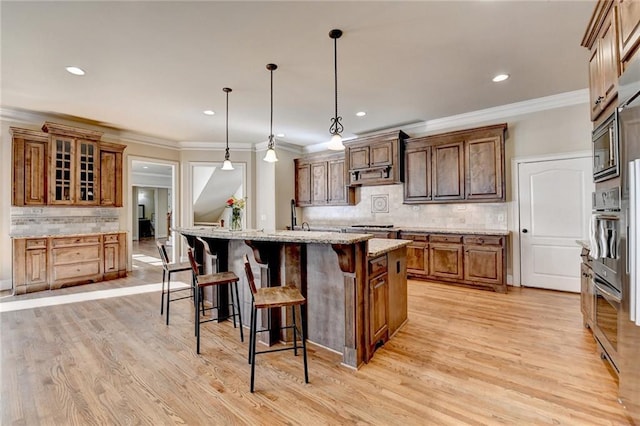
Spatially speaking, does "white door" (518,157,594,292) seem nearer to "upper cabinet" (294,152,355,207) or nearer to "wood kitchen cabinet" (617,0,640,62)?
"wood kitchen cabinet" (617,0,640,62)

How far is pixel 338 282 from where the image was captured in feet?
8.01

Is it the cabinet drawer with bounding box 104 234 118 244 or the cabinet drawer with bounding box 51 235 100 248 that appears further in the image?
the cabinet drawer with bounding box 104 234 118 244

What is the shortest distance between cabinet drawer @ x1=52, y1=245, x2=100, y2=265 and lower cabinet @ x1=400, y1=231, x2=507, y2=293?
17.6 feet

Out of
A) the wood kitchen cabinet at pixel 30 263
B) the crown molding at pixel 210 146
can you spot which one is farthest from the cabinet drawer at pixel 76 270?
the crown molding at pixel 210 146

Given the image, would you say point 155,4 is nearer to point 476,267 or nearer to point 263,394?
point 263,394

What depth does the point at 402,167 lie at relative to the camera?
5289mm

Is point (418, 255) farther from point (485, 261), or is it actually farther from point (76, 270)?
point (76, 270)

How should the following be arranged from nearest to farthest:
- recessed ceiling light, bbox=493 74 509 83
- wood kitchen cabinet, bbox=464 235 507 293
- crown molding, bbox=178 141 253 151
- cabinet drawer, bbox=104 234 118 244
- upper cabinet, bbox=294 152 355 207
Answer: recessed ceiling light, bbox=493 74 509 83 → wood kitchen cabinet, bbox=464 235 507 293 → cabinet drawer, bbox=104 234 118 244 → upper cabinet, bbox=294 152 355 207 → crown molding, bbox=178 141 253 151

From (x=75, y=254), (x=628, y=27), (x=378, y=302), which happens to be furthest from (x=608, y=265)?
(x=75, y=254)

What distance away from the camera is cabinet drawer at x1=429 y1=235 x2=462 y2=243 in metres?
4.45

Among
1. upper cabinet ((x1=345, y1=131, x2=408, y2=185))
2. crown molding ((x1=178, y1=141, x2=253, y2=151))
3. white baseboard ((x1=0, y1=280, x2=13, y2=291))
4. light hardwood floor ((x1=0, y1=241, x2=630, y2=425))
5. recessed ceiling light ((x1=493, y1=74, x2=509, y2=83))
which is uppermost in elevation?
recessed ceiling light ((x1=493, y1=74, x2=509, y2=83))

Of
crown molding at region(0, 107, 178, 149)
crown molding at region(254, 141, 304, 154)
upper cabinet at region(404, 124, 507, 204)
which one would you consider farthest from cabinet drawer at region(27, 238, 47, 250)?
upper cabinet at region(404, 124, 507, 204)

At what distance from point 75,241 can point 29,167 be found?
1.30 metres

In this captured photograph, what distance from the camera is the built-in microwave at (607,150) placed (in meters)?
1.84
